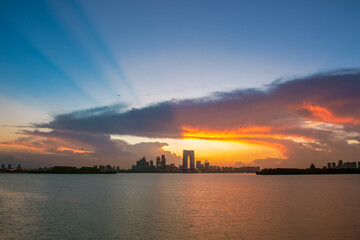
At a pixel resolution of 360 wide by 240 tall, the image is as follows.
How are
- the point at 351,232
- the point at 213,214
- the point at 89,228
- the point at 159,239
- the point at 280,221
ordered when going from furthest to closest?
the point at 213,214, the point at 280,221, the point at 89,228, the point at 351,232, the point at 159,239

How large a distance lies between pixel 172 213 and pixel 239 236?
17.3 m

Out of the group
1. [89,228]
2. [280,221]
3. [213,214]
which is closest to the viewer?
[89,228]

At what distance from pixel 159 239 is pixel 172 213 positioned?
16614mm

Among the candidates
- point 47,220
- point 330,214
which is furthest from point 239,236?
point 47,220

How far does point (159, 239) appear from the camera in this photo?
29.5 metres

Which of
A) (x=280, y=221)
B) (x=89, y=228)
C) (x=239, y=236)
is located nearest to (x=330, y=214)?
(x=280, y=221)

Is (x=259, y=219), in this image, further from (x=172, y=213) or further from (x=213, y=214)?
(x=172, y=213)

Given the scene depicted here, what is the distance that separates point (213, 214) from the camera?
147ft

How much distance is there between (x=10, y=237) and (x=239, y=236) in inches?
979

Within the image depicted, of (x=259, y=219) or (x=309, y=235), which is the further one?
(x=259, y=219)

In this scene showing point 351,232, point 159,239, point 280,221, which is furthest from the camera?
point 280,221

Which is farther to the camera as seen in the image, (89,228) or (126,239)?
(89,228)

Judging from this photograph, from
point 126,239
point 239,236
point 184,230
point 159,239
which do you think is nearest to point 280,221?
point 239,236

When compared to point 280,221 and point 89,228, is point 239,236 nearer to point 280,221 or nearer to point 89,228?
point 280,221
